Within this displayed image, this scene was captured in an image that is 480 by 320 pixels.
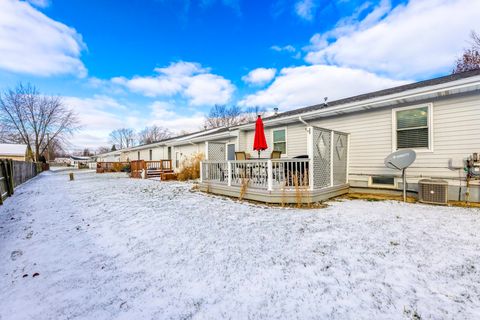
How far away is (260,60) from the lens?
59.7ft

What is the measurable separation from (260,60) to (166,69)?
7902mm

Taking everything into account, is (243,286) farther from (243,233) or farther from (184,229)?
(184,229)

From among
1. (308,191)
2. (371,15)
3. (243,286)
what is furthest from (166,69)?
(243,286)

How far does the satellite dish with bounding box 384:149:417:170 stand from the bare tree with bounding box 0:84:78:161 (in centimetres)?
4239

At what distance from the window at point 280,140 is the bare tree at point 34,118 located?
37989mm

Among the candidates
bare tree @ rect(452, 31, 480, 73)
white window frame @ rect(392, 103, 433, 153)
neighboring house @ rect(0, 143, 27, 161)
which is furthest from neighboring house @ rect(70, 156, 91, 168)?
bare tree @ rect(452, 31, 480, 73)

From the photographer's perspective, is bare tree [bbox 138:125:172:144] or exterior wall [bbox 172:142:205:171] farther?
bare tree [bbox 138:125:172:144]

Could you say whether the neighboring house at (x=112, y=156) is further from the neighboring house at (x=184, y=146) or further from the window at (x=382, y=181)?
the window at (x=382, y=181)

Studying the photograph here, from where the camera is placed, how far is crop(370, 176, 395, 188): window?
6.56m

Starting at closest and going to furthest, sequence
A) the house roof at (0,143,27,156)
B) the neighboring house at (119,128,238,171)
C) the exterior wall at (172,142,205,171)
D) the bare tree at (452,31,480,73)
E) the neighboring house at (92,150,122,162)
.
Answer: the neighboring house at (119,128,238,171)
the exterior wall at (172,142,205,171)
the bare tree at (452,31,480,73)
the house roof at (0,143,27,156)
the neighboring house at (92,150,122,162)

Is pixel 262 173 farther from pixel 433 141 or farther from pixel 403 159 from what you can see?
pixel 433 141

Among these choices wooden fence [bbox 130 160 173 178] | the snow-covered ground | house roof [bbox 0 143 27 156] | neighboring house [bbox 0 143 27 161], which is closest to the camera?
the snow-covered ground

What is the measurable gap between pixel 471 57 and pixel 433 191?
18.7 m

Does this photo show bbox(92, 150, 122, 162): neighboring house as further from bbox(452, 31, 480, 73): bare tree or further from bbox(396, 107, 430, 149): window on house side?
bbox(452, 31, 480, 73): bare tree
